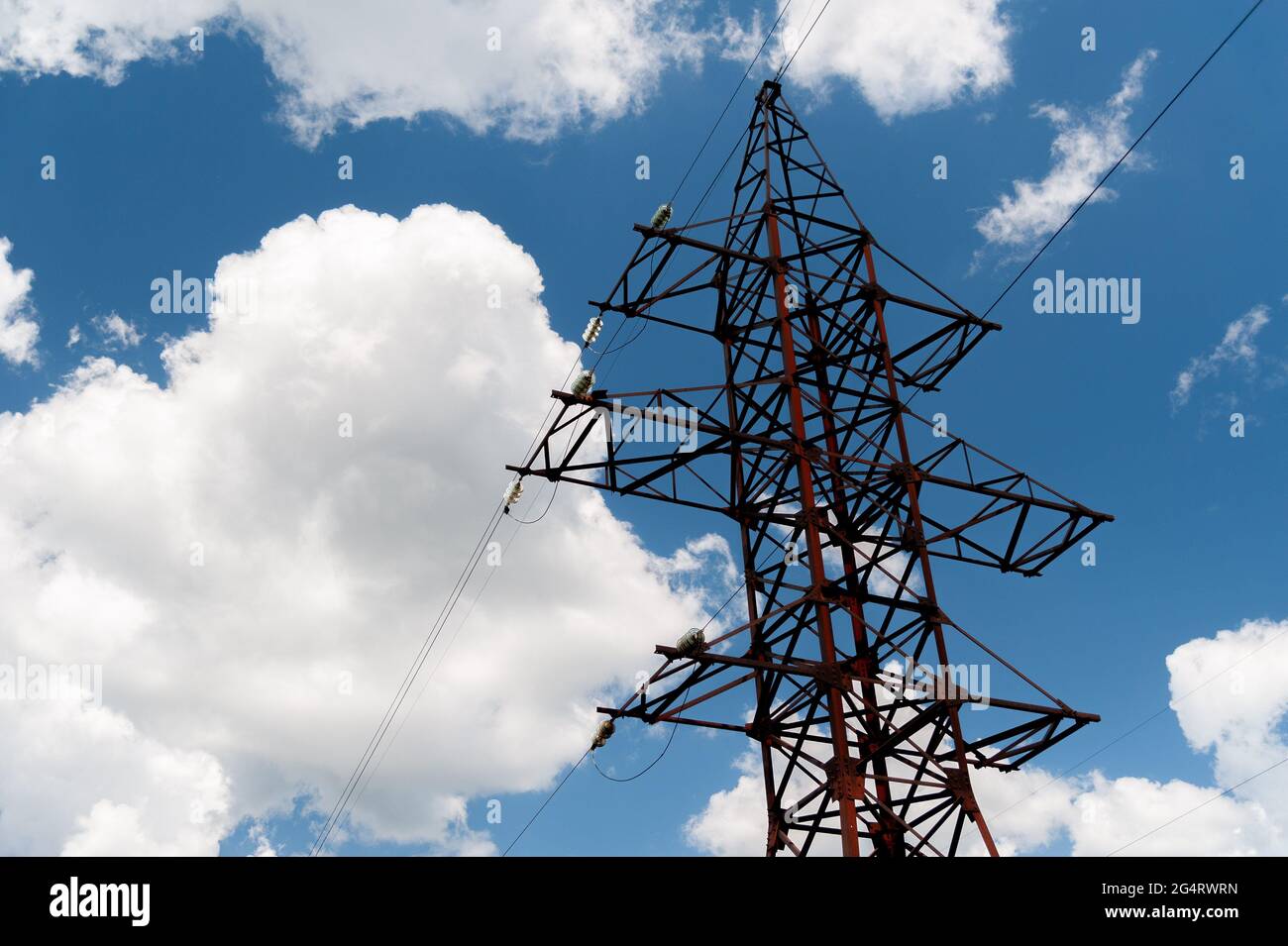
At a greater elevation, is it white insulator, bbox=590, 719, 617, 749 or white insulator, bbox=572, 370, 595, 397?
white insulator, bbox=572, 370, 595, 397

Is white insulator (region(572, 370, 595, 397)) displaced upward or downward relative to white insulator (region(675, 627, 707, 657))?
upward

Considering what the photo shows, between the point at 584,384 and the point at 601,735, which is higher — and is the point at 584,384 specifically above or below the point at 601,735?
above

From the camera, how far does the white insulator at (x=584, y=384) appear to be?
16.2 meters

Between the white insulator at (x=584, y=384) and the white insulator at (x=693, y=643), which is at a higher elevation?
the white insulator at (x=584, y=384)

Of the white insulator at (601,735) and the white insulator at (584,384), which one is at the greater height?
the white insulator at (584,384)

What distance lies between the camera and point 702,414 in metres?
17.1

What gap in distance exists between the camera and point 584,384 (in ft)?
53.3

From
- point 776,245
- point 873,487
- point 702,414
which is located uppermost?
point 776,245

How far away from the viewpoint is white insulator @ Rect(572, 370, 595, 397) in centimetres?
1617

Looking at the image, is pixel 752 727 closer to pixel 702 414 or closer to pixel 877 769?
pixel 877 769
